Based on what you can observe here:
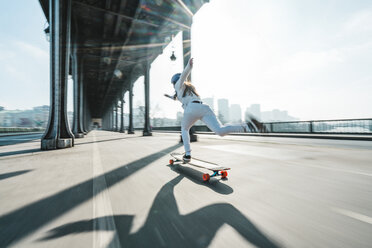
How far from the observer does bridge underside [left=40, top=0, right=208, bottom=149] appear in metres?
8.06

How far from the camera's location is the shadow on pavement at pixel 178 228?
1.34m

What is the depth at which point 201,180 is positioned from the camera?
3.03 meters

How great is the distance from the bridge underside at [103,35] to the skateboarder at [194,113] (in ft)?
22.4

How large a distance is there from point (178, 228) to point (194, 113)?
8.12 ft

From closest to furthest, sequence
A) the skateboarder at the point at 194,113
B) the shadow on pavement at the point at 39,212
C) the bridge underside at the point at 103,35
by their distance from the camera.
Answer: the shadow on pavement at the point at 39,212 → the skateboarder at the point at 194,113 → the bridge underside at the point at 103,35

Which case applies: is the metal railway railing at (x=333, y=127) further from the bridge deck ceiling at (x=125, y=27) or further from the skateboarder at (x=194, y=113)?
the skateboarder at (x=194, y=113)

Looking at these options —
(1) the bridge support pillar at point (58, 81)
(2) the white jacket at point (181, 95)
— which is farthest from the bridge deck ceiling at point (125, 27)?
(2) the white jacket at point (181, 95)

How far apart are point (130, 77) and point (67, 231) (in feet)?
93.2

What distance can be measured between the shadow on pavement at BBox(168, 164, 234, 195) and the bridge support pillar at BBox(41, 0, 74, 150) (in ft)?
22.1

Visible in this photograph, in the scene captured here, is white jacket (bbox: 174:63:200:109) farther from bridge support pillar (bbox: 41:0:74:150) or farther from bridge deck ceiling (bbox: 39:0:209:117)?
bridge deck ceiling (bbox: 39:0:209:117)

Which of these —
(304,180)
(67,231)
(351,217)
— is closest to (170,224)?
(67,231)

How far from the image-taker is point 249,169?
3.72 m

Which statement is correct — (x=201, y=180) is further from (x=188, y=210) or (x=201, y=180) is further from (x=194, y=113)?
(x=194, y=113)

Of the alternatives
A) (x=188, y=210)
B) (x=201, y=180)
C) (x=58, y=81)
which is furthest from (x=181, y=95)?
(x=58, y=81)
